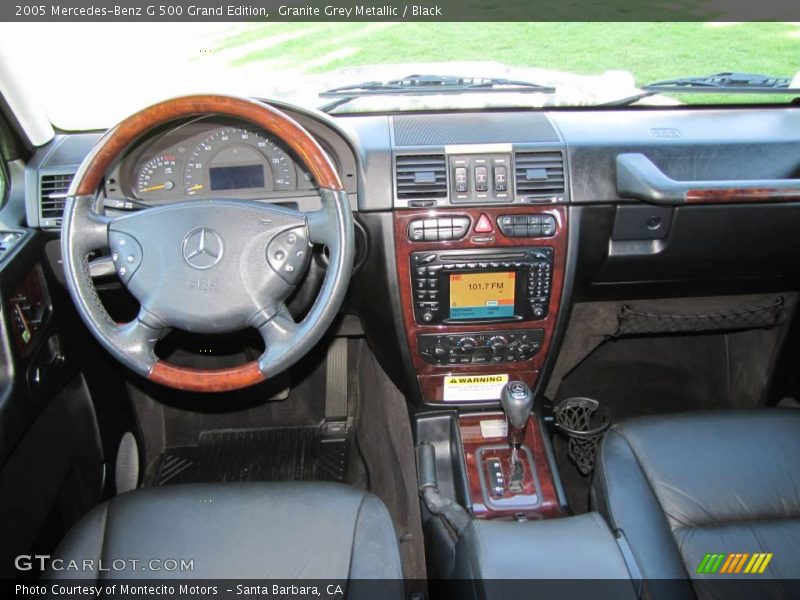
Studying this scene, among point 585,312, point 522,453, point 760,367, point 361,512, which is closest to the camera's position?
point 361,512

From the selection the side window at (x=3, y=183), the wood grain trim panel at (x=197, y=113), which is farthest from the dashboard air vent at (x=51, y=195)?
the wood grain trim panel at (x=197, y=113)

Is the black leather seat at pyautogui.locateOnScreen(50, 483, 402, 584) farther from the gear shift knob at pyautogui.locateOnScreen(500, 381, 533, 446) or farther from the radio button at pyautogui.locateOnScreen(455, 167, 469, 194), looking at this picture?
the radio button at pyautogui.locateOnScreen(455, 167, 469, 194)

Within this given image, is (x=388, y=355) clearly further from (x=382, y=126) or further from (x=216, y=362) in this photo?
(x=216, y=362)

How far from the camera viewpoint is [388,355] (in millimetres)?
2250

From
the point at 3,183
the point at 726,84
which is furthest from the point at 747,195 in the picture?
the point at 3,183

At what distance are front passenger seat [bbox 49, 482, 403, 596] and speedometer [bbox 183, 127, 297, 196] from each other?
32.1 inches

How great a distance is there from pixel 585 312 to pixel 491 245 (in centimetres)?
70

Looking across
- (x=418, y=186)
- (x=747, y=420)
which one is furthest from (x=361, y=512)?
(x=747, y=420)

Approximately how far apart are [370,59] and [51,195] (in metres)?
1.01

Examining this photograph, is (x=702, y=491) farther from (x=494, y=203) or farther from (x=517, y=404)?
(x=494, y=203)

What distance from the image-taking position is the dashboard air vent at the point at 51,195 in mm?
1931

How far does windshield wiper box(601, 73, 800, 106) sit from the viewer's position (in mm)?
2076

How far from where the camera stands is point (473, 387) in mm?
2223

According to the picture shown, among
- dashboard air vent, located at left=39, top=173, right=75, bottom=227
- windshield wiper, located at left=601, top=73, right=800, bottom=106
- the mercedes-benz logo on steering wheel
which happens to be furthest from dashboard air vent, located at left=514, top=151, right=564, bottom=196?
dashboard air vent, located at left=39, top=173, right=75, bottom=227
